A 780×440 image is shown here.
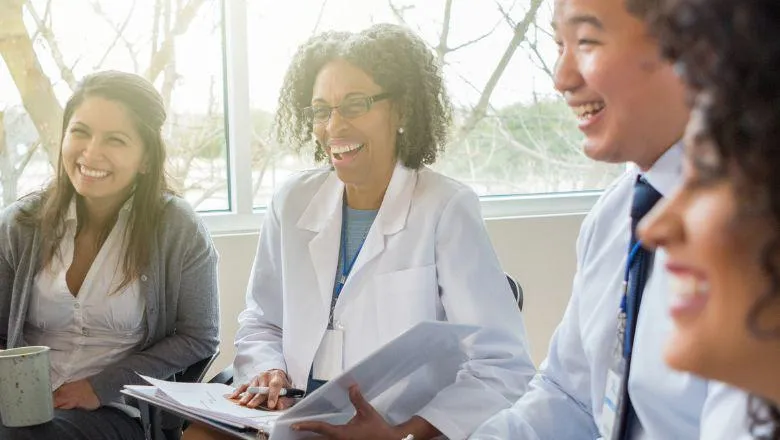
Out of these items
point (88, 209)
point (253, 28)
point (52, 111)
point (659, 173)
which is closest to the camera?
point (659, 173)

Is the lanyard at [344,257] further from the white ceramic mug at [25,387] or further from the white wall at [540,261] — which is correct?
the white wall at [540,261]

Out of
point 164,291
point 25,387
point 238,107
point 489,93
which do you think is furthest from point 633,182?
point 489,93

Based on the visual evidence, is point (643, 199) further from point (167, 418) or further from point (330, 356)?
point (167, 418)

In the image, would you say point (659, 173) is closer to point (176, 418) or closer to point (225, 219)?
point (176, 418)

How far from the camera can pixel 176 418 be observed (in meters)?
2.12

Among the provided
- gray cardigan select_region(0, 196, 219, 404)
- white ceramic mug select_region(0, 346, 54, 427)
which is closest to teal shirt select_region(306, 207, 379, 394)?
gray cardigan select_region(0, 196, 219, 404)

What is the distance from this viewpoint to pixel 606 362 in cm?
135

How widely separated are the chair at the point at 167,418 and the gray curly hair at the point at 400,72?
0.77m

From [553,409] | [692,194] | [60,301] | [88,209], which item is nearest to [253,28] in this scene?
[88,209]

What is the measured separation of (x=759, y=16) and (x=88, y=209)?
221 cm

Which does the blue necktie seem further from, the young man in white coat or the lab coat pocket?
the lab coat pocket

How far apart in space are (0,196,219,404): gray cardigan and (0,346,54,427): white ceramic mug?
1.36 feet

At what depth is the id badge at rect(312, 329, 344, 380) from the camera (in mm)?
2084

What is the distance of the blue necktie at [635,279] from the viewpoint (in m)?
1.22
